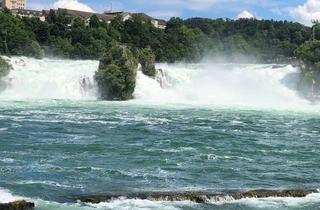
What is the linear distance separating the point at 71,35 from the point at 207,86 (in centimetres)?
3345

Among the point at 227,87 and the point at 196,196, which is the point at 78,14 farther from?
the point at 196,196

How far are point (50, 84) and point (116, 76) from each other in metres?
6.24

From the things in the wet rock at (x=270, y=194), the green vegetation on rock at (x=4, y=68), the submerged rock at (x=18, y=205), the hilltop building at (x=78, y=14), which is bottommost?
the wet rock at (x=270, y=194)

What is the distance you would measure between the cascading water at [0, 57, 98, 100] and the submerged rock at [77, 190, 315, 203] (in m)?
34.4

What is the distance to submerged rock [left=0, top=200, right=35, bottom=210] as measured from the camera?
634 inches

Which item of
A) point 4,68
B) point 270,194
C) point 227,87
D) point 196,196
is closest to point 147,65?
point 227,87

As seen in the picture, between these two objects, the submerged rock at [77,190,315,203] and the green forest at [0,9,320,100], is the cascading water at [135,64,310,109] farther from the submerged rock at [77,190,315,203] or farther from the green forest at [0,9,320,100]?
the submerged rock at [77,190,315,203]

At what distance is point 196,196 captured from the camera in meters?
18.1

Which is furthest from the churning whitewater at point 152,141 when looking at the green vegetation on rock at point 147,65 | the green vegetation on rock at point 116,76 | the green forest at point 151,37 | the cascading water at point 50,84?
the green forest at point 151,37

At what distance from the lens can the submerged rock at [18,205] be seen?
1611cm

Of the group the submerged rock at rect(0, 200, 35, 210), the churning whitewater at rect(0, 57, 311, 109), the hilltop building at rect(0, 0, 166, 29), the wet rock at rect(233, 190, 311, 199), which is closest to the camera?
the submerged rock at rect(0, 200, 35, 210)

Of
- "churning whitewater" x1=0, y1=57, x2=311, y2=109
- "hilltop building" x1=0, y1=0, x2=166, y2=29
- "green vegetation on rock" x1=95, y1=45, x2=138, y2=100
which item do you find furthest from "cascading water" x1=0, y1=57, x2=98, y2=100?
"hilltop building" x1=0, y1=0, x2=166, y2=29

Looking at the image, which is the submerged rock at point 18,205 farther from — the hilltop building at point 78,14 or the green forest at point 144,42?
the hilltop building at point 78,14

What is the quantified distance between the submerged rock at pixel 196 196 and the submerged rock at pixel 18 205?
5.25ft
